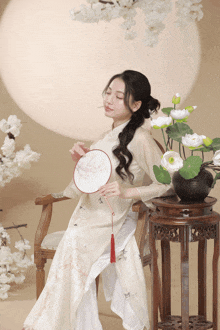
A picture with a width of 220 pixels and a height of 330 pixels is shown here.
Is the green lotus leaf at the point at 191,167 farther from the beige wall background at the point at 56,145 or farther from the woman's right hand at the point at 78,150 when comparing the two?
the beige wall background at the point at 56,145

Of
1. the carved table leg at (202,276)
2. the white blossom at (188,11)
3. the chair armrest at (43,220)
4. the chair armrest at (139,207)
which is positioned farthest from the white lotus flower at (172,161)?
the white blossom at (188,11)

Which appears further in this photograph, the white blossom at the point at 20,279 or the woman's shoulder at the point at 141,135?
the white blossom at the point at 20,279

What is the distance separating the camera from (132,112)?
264 centimetres

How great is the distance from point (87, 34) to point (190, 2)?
893mm

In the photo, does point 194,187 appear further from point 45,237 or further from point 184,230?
point 45,237

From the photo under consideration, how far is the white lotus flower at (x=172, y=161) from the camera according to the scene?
2.17 m

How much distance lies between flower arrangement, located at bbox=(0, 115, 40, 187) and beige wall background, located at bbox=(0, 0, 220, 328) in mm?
439

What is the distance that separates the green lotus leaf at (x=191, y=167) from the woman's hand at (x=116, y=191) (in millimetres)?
335

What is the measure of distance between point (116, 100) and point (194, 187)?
716 millimetres

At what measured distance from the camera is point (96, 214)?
8.48ft

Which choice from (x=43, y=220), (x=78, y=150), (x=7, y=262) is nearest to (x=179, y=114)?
(x=78, y=150)

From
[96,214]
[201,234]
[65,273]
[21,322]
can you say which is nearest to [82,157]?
[96,214]

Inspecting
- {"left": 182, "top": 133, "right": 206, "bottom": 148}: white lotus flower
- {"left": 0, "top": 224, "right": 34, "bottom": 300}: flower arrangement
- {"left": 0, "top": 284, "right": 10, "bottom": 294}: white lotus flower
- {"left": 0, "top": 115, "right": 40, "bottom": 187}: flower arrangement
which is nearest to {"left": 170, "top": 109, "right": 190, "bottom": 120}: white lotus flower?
{"left": 182, "top": 133, "right": 206, "bottom": 148}: white lotus flower

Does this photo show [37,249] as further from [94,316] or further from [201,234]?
[201,234]
